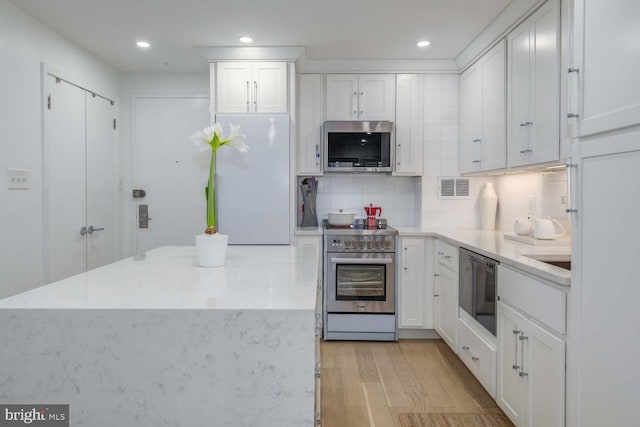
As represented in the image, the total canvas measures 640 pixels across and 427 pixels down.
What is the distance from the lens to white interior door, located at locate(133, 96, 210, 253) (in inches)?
163

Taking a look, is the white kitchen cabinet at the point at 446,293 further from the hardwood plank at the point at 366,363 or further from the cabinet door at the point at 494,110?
the cabinet door at the point at 494,110

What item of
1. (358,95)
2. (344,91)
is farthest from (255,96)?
(358,95)

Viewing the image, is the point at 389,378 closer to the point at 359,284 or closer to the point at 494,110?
the point at 359,284

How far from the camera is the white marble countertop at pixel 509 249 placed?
1.73m

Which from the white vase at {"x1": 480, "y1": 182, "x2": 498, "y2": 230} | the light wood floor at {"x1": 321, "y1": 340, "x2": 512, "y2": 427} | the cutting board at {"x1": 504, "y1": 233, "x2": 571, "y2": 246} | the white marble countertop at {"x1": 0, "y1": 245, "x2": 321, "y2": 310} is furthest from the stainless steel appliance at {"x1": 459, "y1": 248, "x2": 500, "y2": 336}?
the white marble countertop at {"x1": 0, "y1": 245, "x2": 321, "y2": 310}

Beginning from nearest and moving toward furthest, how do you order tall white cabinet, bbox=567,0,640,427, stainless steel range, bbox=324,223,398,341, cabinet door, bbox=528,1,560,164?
1. tall white cabinet, bbox=567,0,640,427
2. cabinet door, bbox=528,1,560,164
3. stainless steel range, bbox=324,223,398,341

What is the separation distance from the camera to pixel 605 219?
1353mm

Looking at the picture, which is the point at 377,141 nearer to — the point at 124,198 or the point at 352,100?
the point at 352,100

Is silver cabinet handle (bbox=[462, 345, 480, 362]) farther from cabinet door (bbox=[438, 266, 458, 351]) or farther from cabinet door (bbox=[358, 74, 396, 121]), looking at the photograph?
cabinet door (bbox=[358, 74, 396, 121])

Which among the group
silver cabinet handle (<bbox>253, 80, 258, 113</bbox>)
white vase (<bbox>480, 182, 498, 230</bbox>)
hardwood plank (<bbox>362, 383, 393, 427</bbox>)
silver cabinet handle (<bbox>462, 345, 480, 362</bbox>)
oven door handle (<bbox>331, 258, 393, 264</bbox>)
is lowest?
hardwood plank (<bbox>362, 383, 393, 427</bbox>)

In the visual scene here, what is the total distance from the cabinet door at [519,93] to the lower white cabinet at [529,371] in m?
1.03

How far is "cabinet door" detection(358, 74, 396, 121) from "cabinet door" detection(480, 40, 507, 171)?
0.83 m

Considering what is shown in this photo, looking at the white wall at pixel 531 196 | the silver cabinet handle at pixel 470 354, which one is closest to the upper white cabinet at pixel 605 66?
A: the white wall at pixel 531 196

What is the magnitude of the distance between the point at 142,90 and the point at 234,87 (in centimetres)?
122
